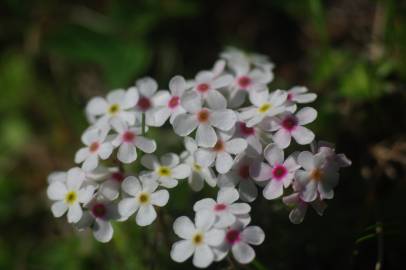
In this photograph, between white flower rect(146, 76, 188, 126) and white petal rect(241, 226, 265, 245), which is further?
white flower rect(146, 76, 188, 126)

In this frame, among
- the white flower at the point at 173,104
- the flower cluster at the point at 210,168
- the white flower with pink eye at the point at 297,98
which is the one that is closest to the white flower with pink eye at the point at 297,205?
the flower cluster at the point at 210,168

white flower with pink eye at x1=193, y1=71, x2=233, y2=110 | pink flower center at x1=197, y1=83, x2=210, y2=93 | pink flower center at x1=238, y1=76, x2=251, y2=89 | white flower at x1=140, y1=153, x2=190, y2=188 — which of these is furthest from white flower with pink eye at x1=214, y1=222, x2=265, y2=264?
pink flower center at x1=238, y1=76, x2=251, y2=89

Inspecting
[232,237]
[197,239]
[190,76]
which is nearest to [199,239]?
[197,239]

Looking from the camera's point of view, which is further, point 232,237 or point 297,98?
point 297,98

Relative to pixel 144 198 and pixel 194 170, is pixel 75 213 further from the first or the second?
pixel 194 170

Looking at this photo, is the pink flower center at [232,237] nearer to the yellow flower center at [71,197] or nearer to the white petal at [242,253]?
A: the white petal at [242,253]

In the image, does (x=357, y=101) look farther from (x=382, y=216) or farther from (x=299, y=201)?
(x=299, y=201)

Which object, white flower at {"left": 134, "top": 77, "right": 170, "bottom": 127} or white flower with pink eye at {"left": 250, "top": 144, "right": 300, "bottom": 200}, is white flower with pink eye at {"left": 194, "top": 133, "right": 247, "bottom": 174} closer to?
white flower with pink eye at {"left": 250, "top": 144, "right": 300, "bottom": 200}
